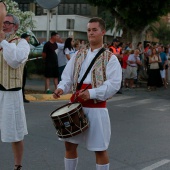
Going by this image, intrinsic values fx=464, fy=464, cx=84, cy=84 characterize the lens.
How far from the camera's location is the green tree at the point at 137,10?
62.7ft

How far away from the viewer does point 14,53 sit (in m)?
5.07

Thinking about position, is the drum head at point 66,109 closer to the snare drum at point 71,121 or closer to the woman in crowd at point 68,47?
the snare drum at point 71,121

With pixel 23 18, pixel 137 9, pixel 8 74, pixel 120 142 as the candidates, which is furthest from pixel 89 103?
pixel 137 9

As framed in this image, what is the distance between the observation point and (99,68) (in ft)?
15.8

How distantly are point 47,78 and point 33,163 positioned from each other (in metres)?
8.56

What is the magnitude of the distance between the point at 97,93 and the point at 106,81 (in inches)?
7.2

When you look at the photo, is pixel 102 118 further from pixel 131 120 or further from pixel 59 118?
pixel 131 120

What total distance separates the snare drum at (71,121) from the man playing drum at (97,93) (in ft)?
0.37

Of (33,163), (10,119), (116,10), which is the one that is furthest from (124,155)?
(116,10)

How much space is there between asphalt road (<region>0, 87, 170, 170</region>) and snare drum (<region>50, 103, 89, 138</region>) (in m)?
1.49

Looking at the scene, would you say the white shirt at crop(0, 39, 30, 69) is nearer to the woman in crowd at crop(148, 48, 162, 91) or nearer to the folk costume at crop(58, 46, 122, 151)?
the folk costume at crop(58, 46, 122, 151)

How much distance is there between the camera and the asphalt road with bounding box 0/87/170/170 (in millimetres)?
6309

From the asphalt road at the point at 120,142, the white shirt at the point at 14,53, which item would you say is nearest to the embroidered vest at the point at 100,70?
the white shirt at the point at 14,53

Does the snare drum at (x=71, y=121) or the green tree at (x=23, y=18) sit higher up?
the green tree at (x=23, y=18)
